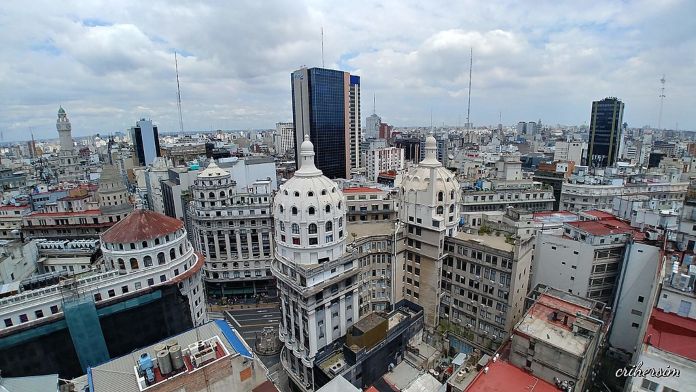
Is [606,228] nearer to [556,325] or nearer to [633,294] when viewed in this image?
[633,294]

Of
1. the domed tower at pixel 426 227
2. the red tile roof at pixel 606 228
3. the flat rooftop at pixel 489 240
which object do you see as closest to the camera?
the red tile roof at pixel 606 228

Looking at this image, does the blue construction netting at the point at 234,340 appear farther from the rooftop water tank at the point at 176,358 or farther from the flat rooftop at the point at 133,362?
the rooftop water tank at the point at 176,358

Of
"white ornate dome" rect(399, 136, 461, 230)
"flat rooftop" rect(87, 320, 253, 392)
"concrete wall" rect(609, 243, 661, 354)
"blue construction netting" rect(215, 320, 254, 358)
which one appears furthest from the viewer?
"white ornate dome" rect(399, 136, 461, 230)

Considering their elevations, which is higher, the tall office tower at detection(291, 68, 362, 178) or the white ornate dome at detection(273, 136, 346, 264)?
the tall office tower at detection(291, 68, 362, 178)

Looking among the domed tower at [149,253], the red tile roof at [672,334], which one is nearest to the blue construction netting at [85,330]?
the domed tower at [149,253]

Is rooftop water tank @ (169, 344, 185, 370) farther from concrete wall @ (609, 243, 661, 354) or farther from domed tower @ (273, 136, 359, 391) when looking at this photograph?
concrete wall @ (609, 243, 661, 354)

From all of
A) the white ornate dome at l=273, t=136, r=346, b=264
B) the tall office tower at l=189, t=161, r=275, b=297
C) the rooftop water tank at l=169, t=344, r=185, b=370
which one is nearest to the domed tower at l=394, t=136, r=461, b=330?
the white ornate dome at l=273, t=136, r=346, b=264
